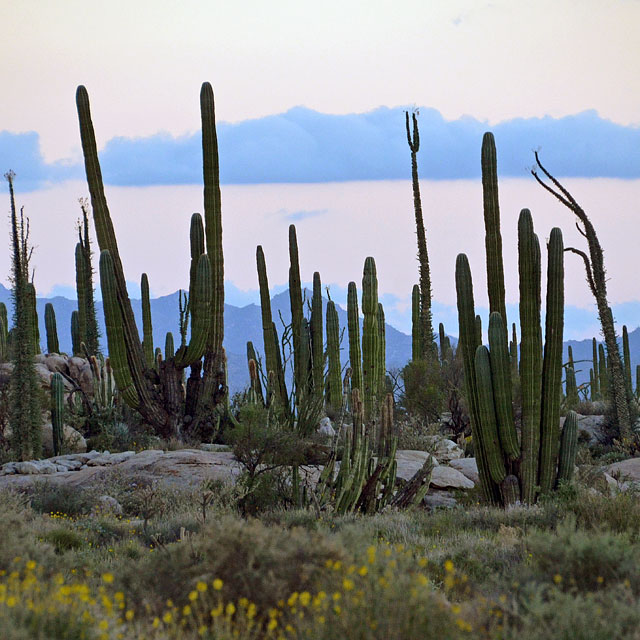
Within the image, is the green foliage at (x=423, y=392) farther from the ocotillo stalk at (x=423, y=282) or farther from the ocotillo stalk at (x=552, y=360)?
the ocotillo stalk at (x=552, y=360)

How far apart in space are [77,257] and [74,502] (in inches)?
696

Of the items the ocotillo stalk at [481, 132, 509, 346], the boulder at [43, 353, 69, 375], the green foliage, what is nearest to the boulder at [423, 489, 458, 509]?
the ocotillo stalk at [481, 132, 509, 346]

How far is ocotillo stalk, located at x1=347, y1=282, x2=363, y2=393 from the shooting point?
15602 millimetres

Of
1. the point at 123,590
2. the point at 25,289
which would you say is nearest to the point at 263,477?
the point at 123,590

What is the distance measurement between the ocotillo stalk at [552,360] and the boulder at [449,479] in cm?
287

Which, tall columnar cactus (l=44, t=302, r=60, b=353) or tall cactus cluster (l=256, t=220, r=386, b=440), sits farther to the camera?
tall columnar cactus (l=44, t=302, r=60, b=353)

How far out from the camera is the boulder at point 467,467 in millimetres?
16781

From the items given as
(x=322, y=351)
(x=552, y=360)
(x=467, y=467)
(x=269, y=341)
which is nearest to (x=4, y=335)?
(x=269, y=341)

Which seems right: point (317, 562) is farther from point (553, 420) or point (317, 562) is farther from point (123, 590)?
point (553, 420)

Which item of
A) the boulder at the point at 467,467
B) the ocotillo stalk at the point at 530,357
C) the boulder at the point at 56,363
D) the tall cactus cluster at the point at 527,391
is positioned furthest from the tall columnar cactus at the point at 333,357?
the ocotillo stalk at the point at 530,357

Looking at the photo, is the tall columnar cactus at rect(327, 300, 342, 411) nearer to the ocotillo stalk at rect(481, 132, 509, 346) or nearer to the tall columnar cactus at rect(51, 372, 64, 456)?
the tall columnar cactus at rect(51, 372, 64, 456)

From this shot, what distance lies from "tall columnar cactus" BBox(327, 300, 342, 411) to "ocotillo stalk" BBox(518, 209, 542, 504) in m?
9.72

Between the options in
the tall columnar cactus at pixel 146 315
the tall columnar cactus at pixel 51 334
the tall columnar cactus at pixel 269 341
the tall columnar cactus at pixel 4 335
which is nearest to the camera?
the tall columnar cactus at pixel 269 341

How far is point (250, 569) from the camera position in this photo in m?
5.45
